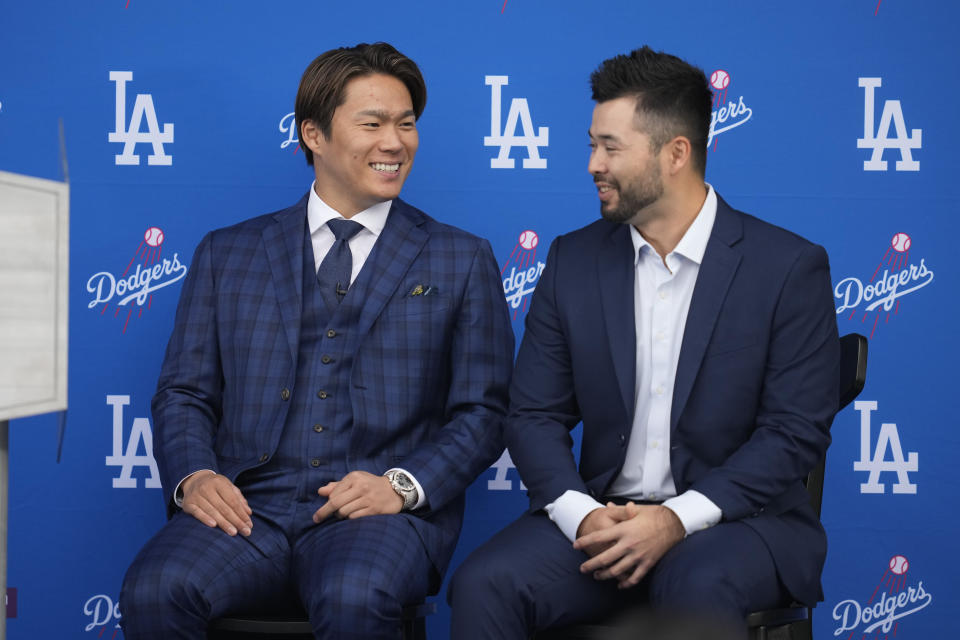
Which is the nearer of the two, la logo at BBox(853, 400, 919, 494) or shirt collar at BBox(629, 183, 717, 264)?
shirt collar at BBox(629, 183, 717, 264)

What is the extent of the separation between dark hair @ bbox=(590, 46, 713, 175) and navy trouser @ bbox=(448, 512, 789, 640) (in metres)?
0.79

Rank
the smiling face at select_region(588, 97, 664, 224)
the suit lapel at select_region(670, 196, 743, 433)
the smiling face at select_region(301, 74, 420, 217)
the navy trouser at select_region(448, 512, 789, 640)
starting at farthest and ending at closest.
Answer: the smiling face at select_region(301, 74, 420, 217), the smiling face at select_region(588, 97, 664, 224), the suit lapel at select_region(670, 196, 743, 433), the navy trouser at select_region(448, 512, 789, 640)

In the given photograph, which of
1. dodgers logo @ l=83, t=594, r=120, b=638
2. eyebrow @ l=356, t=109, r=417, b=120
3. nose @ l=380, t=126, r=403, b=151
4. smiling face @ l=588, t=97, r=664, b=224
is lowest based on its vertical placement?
dodgers logo @ l=83, t=594, r=120, b=638

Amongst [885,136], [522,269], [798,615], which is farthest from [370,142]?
[885,136]

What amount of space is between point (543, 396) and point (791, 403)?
1.60 ft

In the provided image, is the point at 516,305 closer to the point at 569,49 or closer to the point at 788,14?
the point at 569,49

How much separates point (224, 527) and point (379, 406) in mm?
400

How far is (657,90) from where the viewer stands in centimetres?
208

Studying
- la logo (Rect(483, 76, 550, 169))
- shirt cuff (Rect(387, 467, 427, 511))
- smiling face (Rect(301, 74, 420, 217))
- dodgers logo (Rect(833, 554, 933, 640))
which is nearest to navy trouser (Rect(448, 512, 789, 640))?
shirt cuff (Rect(387, 467, 427, 511))

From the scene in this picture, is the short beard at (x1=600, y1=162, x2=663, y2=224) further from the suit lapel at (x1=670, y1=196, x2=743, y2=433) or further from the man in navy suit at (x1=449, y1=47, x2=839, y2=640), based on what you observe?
the suit lapel at (x1=670, y1=196, x2=743, y2=433)

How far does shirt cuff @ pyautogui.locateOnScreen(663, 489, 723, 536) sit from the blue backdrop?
111 centimetres

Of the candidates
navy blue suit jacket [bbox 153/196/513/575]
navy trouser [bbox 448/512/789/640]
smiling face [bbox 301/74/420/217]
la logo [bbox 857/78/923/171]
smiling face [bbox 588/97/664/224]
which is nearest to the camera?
navy trouser [bbox 448/512/789/640]

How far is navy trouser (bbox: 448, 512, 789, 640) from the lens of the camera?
1.74 meters

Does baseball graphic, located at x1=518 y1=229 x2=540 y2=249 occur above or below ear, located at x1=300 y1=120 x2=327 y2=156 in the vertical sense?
below
